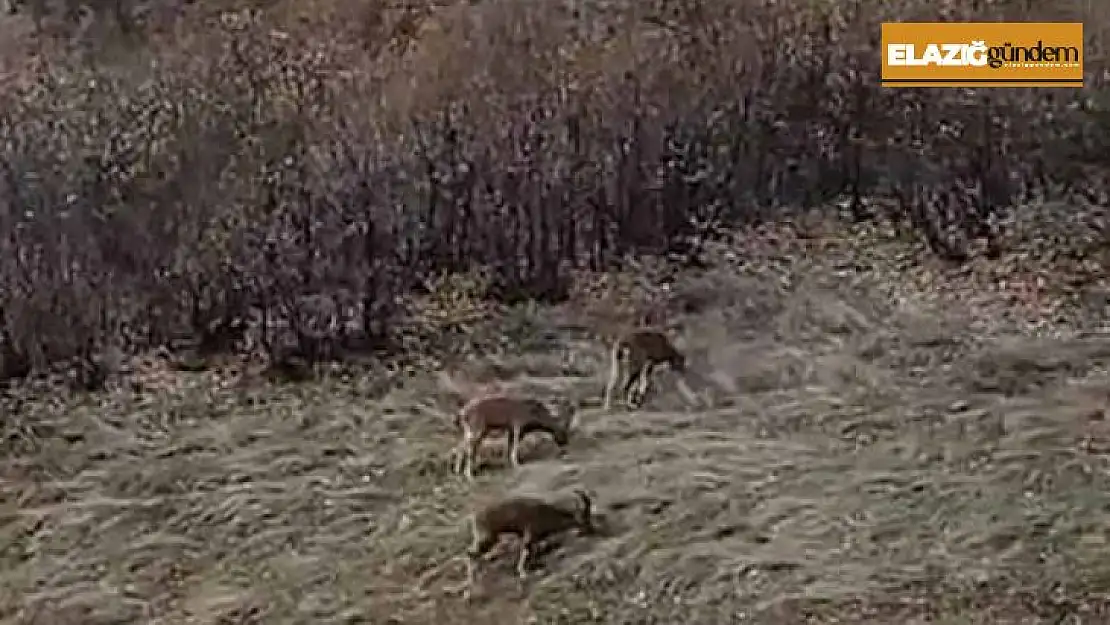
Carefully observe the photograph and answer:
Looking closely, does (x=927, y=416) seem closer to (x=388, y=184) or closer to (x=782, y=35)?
(x=388, y=184)

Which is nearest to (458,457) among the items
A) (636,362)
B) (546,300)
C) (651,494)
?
(651,494)

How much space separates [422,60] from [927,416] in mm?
2480

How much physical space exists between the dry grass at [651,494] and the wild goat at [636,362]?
8 cm

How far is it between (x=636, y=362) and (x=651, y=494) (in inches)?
23.0

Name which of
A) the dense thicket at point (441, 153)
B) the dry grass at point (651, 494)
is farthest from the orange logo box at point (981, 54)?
the dry grass at point (651, 494)

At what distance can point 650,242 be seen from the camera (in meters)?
5.15

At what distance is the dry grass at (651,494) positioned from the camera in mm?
3291

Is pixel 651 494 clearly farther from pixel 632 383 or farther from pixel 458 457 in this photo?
pixel 632 383

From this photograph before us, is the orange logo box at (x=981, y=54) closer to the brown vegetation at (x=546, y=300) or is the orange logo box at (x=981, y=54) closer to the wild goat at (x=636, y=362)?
the brown vegetation at (x=546, y=300)

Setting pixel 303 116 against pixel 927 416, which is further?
pixel 303 116

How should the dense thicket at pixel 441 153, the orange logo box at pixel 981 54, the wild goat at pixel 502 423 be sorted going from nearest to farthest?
the wild goat at pixel 502 423
the dense thicket at pixel 441 153
the orange logo box at pixel 981 54

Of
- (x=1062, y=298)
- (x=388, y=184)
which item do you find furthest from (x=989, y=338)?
(x=388, y=184)

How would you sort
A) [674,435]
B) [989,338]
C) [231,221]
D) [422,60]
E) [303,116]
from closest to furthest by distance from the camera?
[674,435]
[989,338]
[231,221]
[303,116]
[422,60]

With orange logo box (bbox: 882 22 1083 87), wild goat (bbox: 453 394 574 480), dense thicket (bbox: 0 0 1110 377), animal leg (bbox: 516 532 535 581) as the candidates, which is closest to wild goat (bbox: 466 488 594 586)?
animal leg (bbox: 516 532 535 581)
